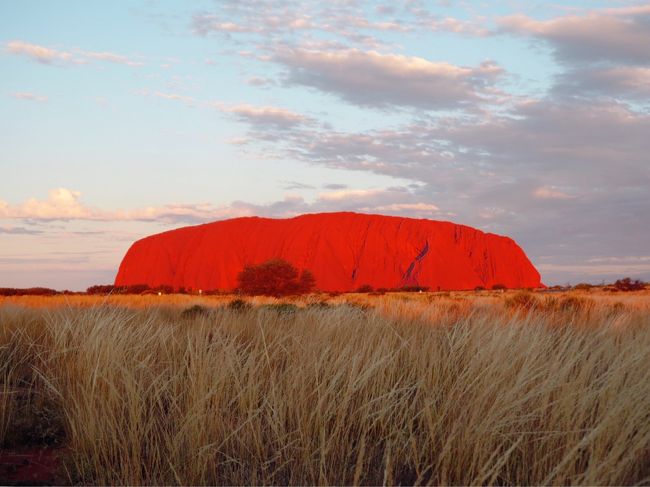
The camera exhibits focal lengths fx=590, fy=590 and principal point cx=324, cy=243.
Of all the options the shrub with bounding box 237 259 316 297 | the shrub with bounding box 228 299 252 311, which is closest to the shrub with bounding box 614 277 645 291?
the shrub with bounding box 237 259 316 297

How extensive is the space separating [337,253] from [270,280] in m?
42.0

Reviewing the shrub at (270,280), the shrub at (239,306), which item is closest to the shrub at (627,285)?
the shrub at (270,280)

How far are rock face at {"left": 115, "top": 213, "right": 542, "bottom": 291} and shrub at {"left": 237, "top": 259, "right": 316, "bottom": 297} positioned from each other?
34563 mm

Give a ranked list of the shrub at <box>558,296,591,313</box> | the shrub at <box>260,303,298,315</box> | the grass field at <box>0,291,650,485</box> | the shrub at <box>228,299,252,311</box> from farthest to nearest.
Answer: the shrub at <box>228,299,252,311</box> < the shrub at <box>558,296,591,313</box> < the shrub at <box>260,303,298,315</box> < the grass field at <box>0,291,650,485</box>

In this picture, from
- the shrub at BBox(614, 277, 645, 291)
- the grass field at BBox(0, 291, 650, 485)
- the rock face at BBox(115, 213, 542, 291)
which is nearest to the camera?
the grass field at BBox(0, 291, 650, 485)

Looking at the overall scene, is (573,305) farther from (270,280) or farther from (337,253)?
(337,253)

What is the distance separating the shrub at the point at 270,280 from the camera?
41.9 meters

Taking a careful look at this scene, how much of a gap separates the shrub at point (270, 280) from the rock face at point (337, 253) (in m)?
34.6

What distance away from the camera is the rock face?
83.1 metres

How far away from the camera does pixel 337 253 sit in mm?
83688

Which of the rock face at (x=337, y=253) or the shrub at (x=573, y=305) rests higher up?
the rock face at (x=337, y=253)

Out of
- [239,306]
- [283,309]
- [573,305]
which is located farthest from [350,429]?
[573,305]

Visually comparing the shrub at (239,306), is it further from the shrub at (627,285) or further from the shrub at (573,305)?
the shrub at (627,285)

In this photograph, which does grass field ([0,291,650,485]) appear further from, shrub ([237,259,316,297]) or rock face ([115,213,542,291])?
rock face ([115,213,542,291])
